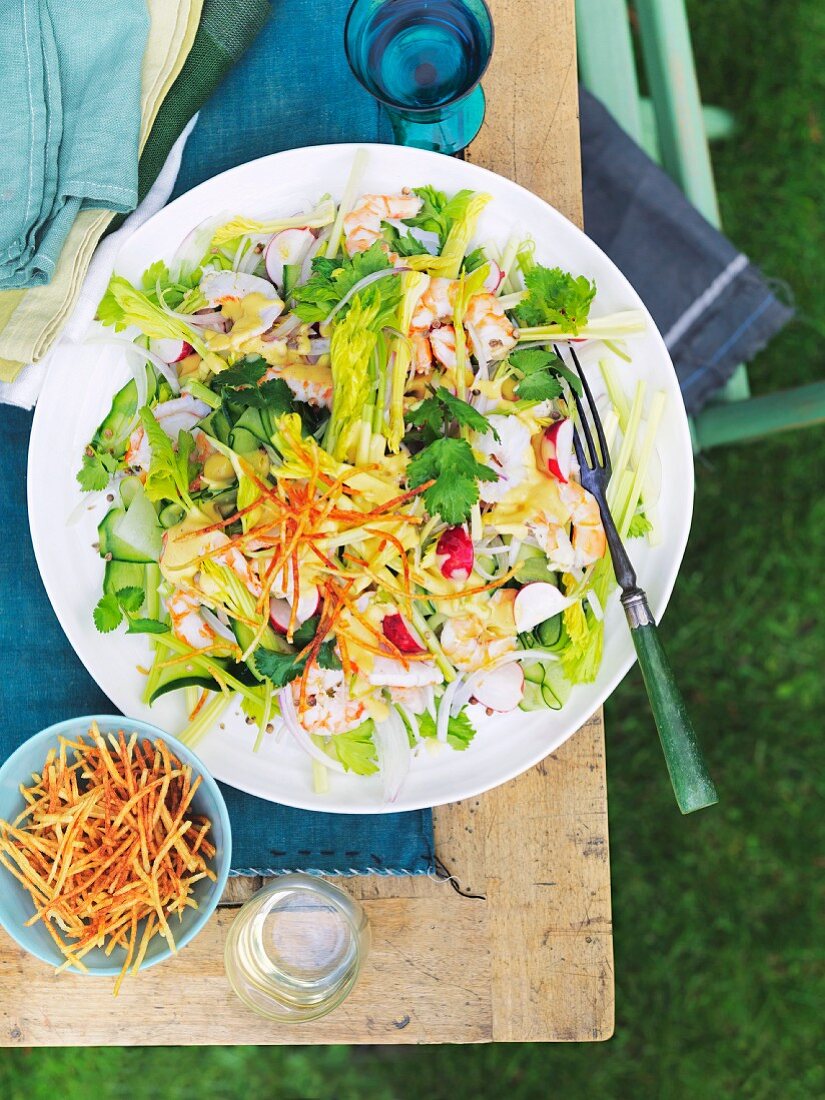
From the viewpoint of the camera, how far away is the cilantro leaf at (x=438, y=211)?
4.60 feet

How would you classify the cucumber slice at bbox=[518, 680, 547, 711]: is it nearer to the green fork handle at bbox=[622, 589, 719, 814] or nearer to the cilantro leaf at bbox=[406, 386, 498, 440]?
the green fork handle at bbox=[622, 589, 719, 814]

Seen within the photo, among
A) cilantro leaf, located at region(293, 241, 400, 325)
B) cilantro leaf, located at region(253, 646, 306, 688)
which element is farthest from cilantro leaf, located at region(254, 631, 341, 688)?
cilantro leaf, located at region(293, 241, 400, 325)

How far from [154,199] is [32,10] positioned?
272 mm

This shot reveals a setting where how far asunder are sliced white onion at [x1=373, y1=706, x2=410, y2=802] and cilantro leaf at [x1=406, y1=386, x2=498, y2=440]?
40cm

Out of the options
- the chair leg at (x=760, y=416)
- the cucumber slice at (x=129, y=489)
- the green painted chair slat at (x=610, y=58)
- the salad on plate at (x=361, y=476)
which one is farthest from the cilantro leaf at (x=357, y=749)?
the green painted chair slat at (x=610, y=58)

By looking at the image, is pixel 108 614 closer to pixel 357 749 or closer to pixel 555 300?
pixel 357 749

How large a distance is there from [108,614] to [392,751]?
0.44 meters

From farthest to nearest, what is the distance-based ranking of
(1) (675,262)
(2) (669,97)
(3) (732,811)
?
(3) (732,811)
(1) (675,262)
(2) (669,97)

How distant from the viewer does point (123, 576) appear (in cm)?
144

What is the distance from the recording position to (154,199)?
1.48 m

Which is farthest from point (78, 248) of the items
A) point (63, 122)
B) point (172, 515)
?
point (172, 515)

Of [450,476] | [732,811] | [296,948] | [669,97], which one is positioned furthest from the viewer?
[732,811]

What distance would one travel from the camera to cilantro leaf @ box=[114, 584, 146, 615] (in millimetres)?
1431

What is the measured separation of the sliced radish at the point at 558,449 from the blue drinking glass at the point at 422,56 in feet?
1.54
